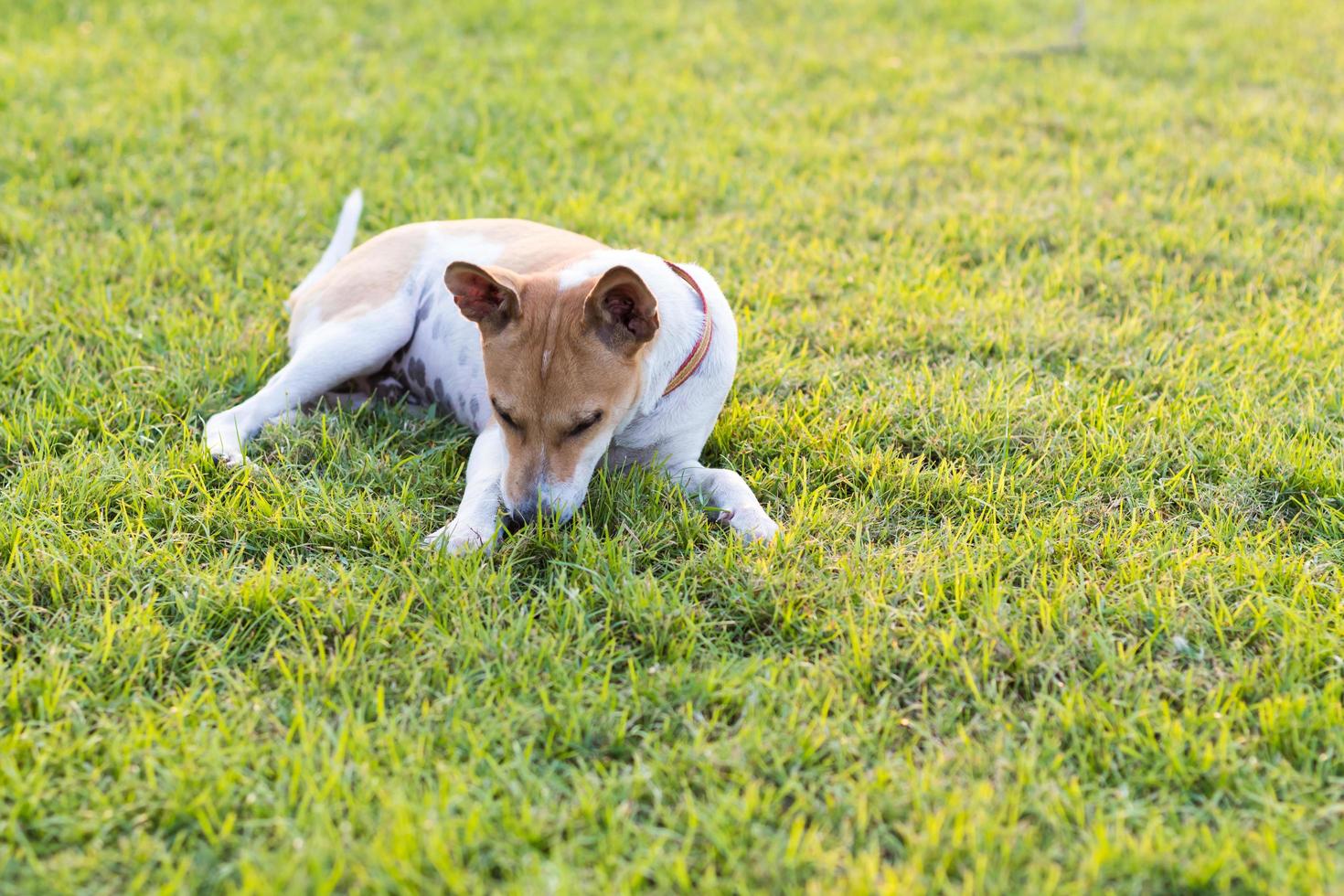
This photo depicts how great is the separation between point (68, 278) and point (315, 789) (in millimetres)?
3713

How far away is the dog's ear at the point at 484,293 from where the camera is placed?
3.63m

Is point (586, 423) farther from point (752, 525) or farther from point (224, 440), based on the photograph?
point (224, 440)

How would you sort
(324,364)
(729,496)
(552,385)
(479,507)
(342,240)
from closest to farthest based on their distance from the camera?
1. (552,385)
2. (479,507)
3. (729,496)
4. (324,364)
5. (342,240)

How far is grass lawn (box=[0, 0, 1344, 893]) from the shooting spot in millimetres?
2707

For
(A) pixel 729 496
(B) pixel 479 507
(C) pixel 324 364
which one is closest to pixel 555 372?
(B) pixel 479 507

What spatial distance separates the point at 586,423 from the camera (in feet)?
12.2

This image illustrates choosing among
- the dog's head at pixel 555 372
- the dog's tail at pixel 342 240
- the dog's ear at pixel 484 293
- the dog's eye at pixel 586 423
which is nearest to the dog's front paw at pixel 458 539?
the dog's head at pixel 555 372

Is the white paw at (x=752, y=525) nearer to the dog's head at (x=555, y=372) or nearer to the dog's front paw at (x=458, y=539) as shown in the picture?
the dog's head at (x=555, y=372)

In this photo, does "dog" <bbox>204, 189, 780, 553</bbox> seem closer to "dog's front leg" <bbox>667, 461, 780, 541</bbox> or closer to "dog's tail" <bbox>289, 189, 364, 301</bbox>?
"dog's front leg" <bbox>667, 461, 780, 541</bbox>

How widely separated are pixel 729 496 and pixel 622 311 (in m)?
0.76

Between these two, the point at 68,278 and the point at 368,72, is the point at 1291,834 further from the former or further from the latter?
the point at 368,72

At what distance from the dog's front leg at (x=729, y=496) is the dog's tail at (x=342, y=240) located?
85.3 inches

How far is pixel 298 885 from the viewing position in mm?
2492

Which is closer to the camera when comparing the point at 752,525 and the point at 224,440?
the point at 752,525
